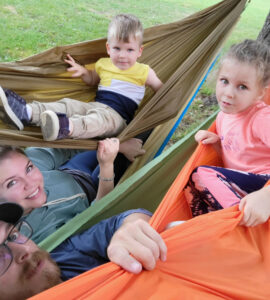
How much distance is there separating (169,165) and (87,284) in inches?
33.3

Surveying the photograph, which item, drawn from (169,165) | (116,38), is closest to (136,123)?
(169,165)

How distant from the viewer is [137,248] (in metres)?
0.71

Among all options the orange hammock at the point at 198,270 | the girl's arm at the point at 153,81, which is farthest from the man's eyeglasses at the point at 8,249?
the girl's arm at the point at 153,81

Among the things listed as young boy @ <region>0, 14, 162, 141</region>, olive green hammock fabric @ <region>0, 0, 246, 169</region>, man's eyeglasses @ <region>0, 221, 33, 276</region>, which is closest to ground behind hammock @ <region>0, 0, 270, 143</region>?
olive green hammock fabric @ <region>0, 0, 246, 169</region>

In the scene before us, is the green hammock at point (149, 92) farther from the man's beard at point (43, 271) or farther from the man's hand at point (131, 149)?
the man's beard at point (43, 271)

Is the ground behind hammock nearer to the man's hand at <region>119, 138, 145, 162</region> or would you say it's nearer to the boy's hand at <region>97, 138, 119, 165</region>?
the man's hand at <region>119, 138, 145, 162</region>

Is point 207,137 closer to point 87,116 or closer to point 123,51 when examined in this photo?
point 87,116

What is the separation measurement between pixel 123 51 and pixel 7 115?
737 millimetres

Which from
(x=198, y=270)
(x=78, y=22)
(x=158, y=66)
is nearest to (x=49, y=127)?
(x=198, y=270)

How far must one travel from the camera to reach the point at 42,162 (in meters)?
1.67

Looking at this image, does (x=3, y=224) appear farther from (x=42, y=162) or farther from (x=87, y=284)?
(x=42, y=162)

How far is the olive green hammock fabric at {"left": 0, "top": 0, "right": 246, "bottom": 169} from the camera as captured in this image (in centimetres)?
171

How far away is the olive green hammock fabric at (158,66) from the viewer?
171cm

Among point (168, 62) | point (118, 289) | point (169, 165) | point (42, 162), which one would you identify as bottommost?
point (42, 162)
